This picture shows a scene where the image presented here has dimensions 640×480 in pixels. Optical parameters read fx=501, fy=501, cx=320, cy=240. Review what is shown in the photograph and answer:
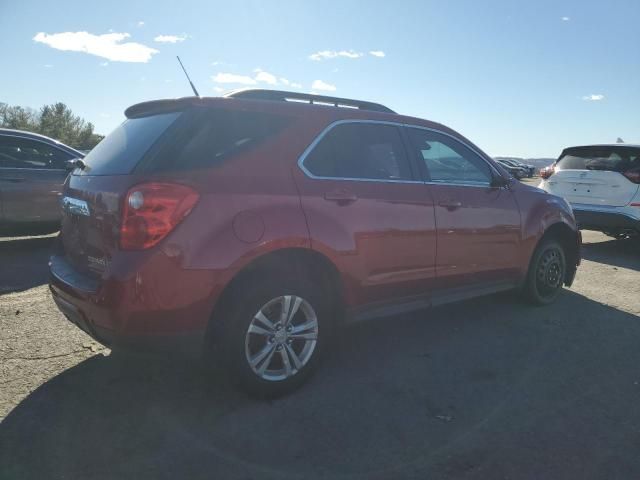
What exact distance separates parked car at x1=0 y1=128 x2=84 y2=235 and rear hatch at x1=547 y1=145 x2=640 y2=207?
749 cm

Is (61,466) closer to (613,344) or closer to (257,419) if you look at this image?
(257,419)

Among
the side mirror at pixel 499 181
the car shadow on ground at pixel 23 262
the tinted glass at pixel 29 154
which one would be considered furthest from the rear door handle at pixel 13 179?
the side mirror at pixel 499 181

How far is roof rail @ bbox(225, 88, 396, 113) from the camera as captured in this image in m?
3.29

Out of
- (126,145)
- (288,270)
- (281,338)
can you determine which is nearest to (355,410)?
(281,338)

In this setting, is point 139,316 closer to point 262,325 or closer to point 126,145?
point 262,325

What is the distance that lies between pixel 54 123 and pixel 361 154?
6544 cm

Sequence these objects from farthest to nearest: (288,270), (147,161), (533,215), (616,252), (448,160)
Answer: (616,252), (533,215), (448,160), (288,270), (147,161)

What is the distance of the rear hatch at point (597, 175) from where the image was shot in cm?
750

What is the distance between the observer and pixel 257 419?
9.29ft

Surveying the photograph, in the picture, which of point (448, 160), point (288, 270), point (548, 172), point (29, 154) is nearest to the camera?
point (288, 270)

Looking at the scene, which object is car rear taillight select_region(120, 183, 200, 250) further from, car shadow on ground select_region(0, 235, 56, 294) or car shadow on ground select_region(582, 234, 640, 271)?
car shadow on ground select_region(582, 234, 640, 271)

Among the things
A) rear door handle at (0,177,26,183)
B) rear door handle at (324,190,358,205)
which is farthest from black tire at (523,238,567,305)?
rear door handle at (0,177,26,183)

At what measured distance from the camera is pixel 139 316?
101 inches

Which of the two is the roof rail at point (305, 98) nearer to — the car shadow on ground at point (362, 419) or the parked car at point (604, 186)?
the car shadow on ground at point (362, 419)
